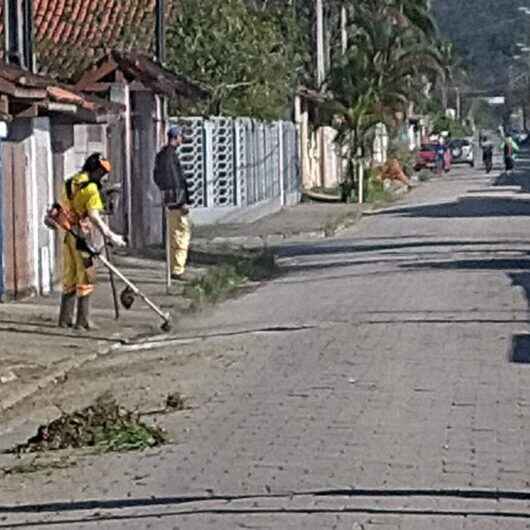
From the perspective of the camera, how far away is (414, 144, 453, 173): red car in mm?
83562

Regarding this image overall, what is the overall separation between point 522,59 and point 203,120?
4467 inches

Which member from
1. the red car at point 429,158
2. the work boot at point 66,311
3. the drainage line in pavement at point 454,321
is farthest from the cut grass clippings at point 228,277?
the red car at point 429,158

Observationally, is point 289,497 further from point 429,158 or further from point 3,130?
point 429,158

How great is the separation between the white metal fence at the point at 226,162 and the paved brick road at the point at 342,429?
596 inches

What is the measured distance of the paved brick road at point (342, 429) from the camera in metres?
9.30

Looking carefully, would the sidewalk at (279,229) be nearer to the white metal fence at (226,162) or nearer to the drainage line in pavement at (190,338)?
the white metal fence at (226,162)

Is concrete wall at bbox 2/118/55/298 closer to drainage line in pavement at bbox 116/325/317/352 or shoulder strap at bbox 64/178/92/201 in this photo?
shoulder strap at bbox 64/178/92/201

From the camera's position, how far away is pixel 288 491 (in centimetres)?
972

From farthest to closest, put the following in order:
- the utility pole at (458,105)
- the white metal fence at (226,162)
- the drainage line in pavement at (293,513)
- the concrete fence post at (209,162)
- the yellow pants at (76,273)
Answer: the utility pole at (458,105) → the concrete fence post at (209,162) → the white metal fence at (226,162) → the yellow pants at (76,273) → the drainage line in pavement at (293,513)

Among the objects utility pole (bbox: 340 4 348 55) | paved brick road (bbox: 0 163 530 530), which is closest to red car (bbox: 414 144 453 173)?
utility pole (bbox: 340 4 348 55)

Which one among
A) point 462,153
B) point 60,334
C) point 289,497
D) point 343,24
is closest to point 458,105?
point 462,153

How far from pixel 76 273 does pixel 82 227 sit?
476mm

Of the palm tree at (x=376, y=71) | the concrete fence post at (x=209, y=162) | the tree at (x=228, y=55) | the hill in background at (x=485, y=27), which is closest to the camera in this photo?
the concrete fence post at (x=209, y=162)

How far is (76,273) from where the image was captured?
61.0 ft
